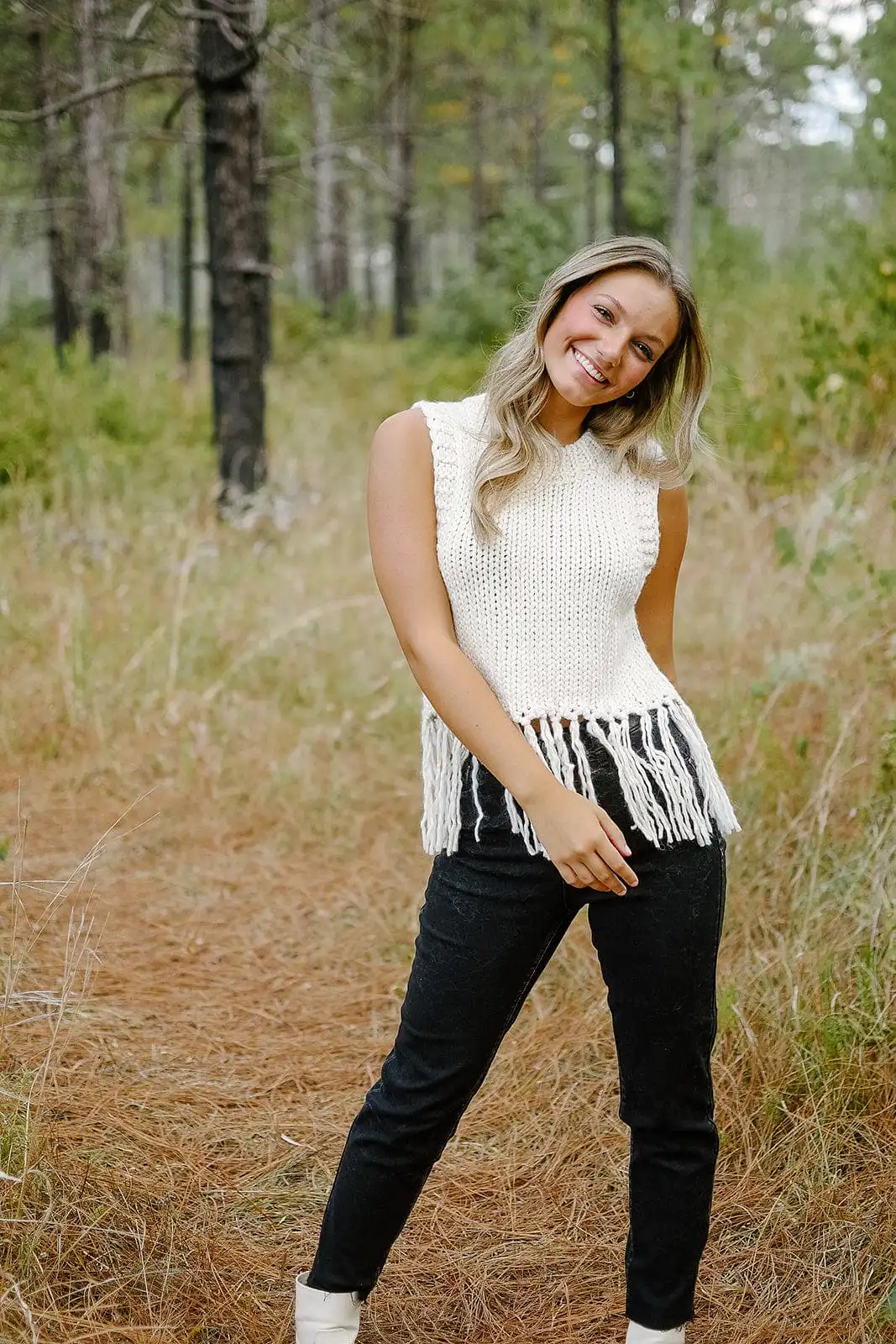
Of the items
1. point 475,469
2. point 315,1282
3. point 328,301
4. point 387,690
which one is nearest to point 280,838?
point 387,690

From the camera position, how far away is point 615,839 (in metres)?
1.58

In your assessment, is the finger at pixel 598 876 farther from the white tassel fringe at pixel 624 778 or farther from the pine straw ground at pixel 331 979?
the pine straw ground at pixel 331 979

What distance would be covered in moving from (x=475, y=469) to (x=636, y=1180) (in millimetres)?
1128

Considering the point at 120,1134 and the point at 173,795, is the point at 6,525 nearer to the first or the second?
the point at 173,795

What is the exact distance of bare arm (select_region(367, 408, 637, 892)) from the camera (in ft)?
5.08

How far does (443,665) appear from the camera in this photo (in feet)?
5.22

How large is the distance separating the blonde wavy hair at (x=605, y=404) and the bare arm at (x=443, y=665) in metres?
0.09

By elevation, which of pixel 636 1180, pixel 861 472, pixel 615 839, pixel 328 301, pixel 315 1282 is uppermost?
pixel 328 301

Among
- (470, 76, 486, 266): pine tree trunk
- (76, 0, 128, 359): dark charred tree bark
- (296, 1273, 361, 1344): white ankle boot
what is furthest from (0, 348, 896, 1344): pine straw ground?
(470, 76, 486, 266): pine tree trunk

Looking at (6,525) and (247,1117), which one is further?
(6,525)

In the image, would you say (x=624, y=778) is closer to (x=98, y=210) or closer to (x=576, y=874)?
(x=576, y=874)

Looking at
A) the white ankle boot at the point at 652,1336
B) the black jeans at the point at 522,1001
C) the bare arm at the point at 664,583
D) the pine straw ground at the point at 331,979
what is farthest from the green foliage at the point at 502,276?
the white ankle boot at the point at 652,1336

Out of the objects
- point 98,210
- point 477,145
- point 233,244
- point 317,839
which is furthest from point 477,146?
point 317,839

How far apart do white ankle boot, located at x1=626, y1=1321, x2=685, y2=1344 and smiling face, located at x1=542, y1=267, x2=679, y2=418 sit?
4.83ft
